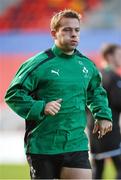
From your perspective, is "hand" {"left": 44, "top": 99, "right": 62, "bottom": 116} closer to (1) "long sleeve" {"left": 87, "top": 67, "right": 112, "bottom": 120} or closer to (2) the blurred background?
(1) "long sleeve" {"left": 87, "top": 67, "right": 112, "bottom": 120}

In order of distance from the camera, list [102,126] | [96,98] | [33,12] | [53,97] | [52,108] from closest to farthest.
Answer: [52,108] → [53,97] → [102,126] → [96,98] → [33,12]

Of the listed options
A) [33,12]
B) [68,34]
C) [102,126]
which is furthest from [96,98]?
[33,12]

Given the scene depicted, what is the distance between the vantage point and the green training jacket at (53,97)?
19.4 ft

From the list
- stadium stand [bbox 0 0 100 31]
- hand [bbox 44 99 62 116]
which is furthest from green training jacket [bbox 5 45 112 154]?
stadium stand [bbox 0 0 100 31]

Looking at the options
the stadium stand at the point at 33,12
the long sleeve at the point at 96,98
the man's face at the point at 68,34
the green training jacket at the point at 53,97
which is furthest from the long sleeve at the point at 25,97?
the stadium stand at the point at 33,12

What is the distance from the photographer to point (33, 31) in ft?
53.3

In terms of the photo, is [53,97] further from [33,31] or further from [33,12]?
[33,12]

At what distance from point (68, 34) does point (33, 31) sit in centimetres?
1029

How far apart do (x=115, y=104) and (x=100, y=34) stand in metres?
7.55

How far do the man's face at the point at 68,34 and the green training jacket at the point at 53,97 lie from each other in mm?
62

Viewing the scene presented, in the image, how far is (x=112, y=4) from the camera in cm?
1581

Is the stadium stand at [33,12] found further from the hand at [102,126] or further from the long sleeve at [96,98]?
the hand at [102,126]

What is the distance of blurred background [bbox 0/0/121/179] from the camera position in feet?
50.7

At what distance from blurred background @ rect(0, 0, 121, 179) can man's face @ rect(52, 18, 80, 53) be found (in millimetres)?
9094
